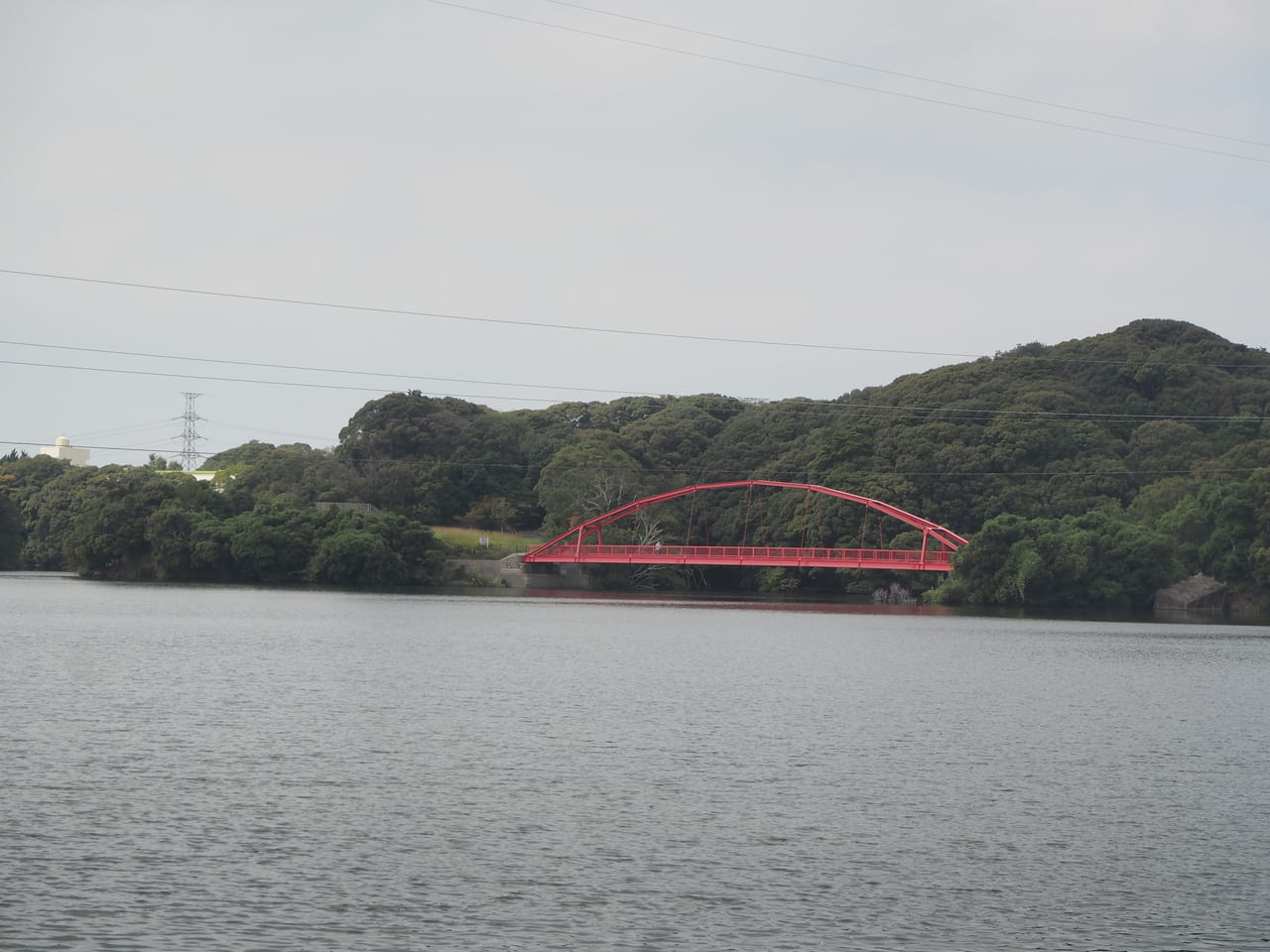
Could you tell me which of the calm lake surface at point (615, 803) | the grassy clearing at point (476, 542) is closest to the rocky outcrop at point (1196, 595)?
the calm lake surface at point (615, 803)

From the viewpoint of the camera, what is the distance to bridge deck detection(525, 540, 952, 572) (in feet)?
206

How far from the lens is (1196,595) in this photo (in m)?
61.8

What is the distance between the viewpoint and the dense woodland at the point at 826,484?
61031mm

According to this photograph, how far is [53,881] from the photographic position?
1138 centimetres

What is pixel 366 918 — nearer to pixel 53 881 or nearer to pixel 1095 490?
pixel 53 881

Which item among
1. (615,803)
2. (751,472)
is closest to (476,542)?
(751,472)

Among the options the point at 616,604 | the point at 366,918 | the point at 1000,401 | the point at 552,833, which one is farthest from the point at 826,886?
the point at 1000,401

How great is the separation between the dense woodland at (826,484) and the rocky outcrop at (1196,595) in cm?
79

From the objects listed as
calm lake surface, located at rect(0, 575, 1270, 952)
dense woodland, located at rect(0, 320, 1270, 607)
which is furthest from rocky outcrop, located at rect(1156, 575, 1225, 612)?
calm lake surface, located at rect(0, 575, 1270, 952)

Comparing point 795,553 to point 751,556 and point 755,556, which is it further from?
point 751,556

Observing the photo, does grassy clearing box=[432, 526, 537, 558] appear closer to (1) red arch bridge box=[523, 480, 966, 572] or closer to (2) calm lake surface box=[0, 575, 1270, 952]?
(1) red arch bridge box=[523, 480, 966, 572]

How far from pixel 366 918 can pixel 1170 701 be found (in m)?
20.4

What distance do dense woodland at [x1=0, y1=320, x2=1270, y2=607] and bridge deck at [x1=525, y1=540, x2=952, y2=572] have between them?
233 centimetres

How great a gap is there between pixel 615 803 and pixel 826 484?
2560 inches
